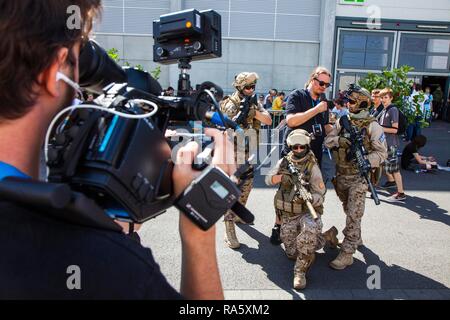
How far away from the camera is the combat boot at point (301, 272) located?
10.7 ft

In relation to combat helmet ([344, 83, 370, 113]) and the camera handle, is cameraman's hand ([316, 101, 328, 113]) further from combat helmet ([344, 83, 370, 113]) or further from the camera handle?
the camera handle

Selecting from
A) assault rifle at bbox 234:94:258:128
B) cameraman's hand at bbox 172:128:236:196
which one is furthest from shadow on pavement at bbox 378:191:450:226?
cameraman's hand at bbox 172:128:236:196

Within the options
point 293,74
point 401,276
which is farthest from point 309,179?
point 293,74

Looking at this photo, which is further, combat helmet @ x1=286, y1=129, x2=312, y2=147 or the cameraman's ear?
combat helmet @ x1=286, y1=129, x2=312, y2=147

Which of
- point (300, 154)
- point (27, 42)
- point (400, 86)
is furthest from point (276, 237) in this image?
point (400, 86)

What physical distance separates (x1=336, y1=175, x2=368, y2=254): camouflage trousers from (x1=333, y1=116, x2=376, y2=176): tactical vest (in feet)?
0.22

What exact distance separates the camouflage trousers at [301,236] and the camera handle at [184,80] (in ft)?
7.47

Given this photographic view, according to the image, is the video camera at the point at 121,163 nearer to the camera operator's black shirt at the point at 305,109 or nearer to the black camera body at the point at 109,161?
the black camera body at the point at 109,161

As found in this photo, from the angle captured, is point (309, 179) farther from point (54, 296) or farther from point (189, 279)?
point (54, 296)

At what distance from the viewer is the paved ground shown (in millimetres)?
3262

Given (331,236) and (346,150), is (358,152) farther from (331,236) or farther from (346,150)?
(331,236)

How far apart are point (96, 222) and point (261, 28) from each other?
17.8 meters

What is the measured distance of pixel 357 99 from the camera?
12.6ft

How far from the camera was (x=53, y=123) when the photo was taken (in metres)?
0.85
